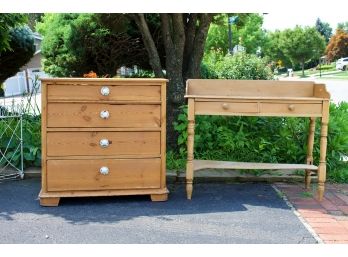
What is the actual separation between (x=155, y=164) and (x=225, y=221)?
85 centimetres

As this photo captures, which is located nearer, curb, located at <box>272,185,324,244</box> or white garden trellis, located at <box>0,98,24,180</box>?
curb, located at <box>272,185,324,244</box>

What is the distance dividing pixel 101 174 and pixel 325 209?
199 centimetres

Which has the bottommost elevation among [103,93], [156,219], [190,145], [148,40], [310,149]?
[156,219]

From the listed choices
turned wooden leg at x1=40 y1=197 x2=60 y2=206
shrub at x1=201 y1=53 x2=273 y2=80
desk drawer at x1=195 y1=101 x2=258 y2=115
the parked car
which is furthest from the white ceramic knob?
the parked car

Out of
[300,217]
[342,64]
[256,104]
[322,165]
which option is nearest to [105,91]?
[256,104]

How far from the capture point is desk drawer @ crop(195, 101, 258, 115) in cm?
415

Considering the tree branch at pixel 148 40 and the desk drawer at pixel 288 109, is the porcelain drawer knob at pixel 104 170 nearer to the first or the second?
the desk drawer at pixel 288 109

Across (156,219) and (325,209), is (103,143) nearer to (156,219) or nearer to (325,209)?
(156,219)

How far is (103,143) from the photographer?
407 centimetres

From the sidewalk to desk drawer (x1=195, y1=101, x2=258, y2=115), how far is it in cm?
96

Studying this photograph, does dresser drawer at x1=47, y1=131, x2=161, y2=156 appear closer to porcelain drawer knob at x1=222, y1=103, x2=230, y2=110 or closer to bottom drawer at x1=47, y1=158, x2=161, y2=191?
bottom drawer at x1=47, y1=158, x2=161, y2=191

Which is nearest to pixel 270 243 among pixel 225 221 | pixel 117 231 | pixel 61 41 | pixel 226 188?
pixel 225 221

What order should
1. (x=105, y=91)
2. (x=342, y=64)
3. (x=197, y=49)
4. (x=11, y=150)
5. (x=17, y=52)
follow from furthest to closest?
(x=342, y=64)
(x=17, y=52)
(x=197, y=49)
(x=11, y=150)
(x=105, y=91)

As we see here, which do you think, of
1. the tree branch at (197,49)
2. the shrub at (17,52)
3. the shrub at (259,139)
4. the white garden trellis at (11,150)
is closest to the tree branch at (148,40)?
the tree branch at (197,49)
